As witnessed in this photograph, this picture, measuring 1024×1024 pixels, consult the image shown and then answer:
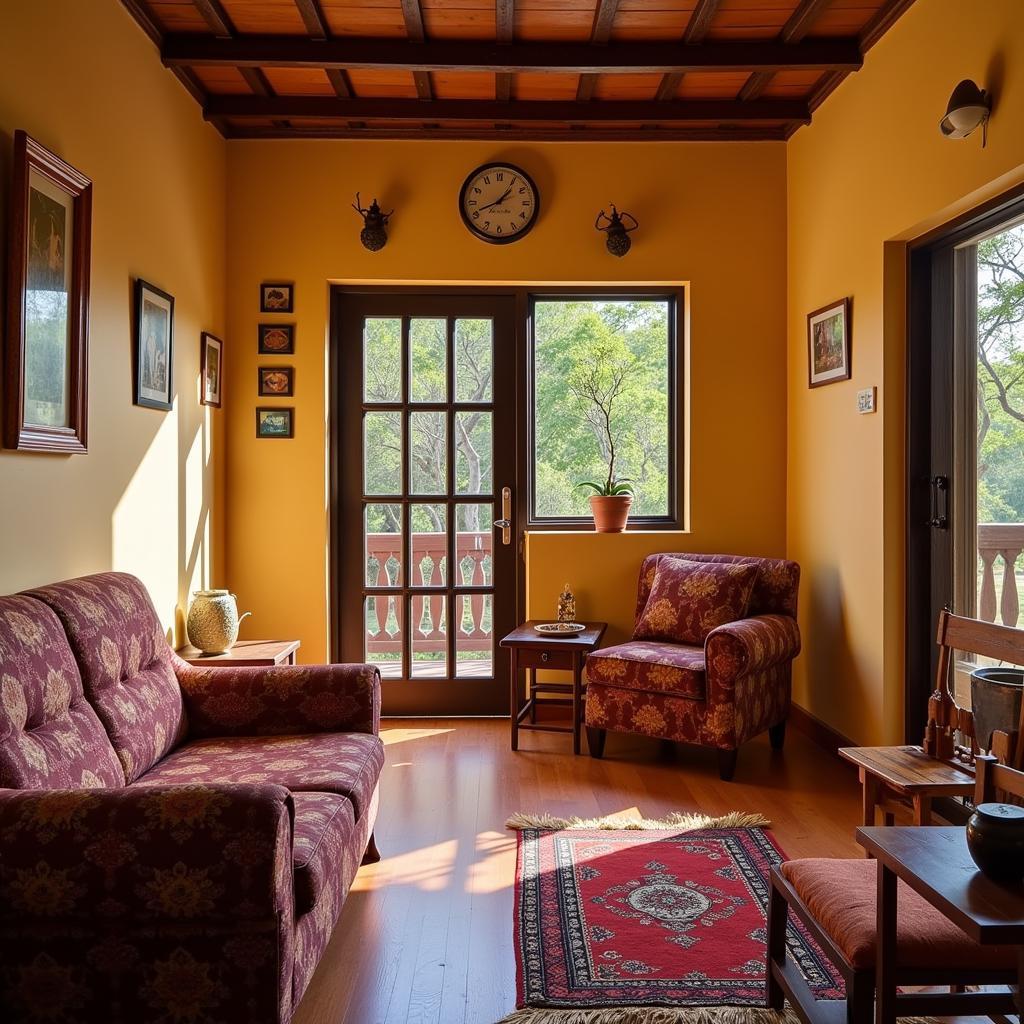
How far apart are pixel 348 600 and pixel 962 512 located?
296 centimetres

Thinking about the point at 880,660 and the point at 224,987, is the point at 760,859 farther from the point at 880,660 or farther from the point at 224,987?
the point at 224,987

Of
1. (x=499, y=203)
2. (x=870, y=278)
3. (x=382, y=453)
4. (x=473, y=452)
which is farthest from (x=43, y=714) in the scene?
(x=499, y=203)

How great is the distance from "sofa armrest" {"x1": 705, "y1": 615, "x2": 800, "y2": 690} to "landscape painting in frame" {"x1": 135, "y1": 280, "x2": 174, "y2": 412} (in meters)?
2.41

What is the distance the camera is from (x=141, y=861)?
1647mm

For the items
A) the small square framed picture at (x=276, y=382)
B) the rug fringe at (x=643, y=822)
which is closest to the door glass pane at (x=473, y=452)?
the small square framed picture at (x=276, y=382)

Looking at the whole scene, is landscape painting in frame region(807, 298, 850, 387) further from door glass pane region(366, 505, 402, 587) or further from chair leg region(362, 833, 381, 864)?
chair leg region(362, 833, 381, 864)

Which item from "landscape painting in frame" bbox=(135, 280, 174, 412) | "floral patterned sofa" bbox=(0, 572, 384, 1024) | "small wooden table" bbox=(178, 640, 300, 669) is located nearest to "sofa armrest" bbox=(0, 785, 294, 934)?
"floral patterned sofa" bbox=(0, 572, 384, 1024)

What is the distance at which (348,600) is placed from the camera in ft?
15.7

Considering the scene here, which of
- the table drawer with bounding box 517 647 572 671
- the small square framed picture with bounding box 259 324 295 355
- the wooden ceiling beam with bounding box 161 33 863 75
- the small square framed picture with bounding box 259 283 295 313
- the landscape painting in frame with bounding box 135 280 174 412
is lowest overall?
the table drawer with bounding box 517 647 572 671

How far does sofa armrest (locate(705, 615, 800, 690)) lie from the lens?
3623 millimetres

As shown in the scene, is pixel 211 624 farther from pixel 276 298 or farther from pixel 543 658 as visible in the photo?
pixel 276 298

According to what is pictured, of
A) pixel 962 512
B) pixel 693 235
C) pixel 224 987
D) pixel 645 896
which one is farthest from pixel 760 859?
pixel 693 235

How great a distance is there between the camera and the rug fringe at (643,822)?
319 cm

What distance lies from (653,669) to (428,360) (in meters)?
2.04
